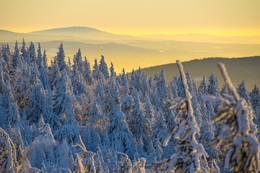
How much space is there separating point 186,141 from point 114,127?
42.3 meters

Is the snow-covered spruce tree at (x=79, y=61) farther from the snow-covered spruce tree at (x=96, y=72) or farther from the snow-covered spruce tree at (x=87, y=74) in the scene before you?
the snow-covered spruce tree at (x=96, y=72)

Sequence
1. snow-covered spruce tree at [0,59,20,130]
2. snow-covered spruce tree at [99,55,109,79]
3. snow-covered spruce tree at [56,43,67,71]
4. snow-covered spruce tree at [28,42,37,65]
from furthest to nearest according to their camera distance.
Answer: snow-covered spruce tree at [99,55,109,79], snow-covered spruce tree at [28,42,37,65], snow-covered spruce tree at [56,43,67,71], snow-covered spruce tree at [0,59,20,130]

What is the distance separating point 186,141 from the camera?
4.04 metres

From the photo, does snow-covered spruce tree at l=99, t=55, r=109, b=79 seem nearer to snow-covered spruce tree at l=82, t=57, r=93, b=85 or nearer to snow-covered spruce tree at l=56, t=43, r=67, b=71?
snow-covered spruce tree at l=82, t=57, r=93, b=85

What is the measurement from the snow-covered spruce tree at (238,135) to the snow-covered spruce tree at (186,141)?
1.35 ft

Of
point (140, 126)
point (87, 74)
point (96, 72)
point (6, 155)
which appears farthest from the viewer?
point (96, 72)

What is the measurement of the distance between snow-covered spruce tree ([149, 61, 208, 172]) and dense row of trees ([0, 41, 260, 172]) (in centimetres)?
1

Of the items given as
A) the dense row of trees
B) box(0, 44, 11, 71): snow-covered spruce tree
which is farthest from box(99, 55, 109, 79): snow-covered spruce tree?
box(0, 44, 11, 71): snow-covered spruce tree

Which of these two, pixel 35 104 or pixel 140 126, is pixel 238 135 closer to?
pixel 140 126

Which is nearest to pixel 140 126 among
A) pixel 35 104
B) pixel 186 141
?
pixel 35 104

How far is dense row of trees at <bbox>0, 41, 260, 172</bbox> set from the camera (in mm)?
3311

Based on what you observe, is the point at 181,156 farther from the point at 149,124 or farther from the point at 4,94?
the point at 4,94

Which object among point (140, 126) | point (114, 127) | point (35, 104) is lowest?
point (140, 126)

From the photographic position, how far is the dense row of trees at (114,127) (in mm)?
3311
